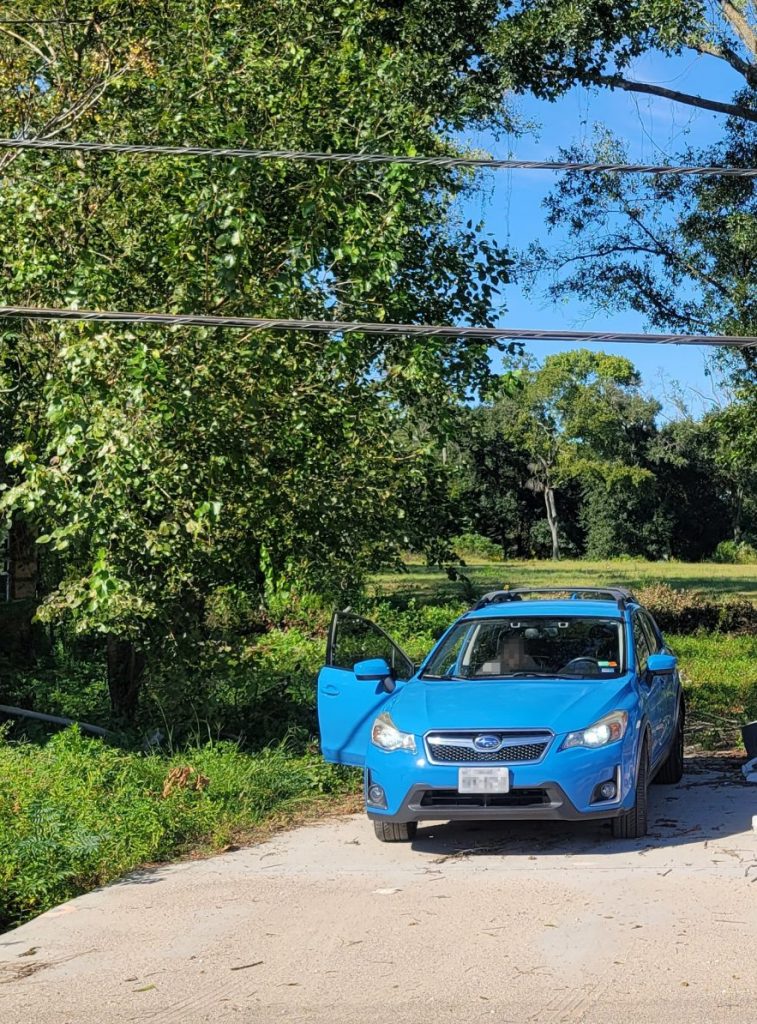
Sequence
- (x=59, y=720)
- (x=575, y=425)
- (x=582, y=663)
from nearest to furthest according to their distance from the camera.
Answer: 1. (x=582, y=663)
2. (x=59, y=720)
3. (x=575, y=425)

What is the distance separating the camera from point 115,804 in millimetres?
8836

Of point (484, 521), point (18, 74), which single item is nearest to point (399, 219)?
point (18, 74)

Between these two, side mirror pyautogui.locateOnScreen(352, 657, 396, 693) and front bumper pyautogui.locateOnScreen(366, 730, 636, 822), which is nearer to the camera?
front bumper pyautogui.locateOnScreen(366, 730, 636, 822)

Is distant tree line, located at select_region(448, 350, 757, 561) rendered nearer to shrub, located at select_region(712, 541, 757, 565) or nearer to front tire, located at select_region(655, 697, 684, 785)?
shrub, located at select_region(712, 541, 757, 565)

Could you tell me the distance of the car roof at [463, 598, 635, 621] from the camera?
9.54 meters

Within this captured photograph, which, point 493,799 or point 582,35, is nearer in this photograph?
point 493,799

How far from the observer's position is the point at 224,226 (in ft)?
31.9

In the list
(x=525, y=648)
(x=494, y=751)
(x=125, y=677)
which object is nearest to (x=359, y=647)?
(x=525, y=648)

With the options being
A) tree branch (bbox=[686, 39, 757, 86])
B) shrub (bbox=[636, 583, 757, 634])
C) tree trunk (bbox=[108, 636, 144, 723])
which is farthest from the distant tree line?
tree trunk (bbox=[108, 636, 144, 723])

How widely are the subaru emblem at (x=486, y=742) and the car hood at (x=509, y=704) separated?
2.5 inches

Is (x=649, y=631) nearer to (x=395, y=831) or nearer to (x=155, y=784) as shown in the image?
(x=395, y=831)

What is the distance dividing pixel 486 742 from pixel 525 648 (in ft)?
5.37

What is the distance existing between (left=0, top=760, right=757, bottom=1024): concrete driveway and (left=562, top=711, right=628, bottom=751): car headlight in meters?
0.72

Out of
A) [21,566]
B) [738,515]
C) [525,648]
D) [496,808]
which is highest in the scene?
[738,515]
